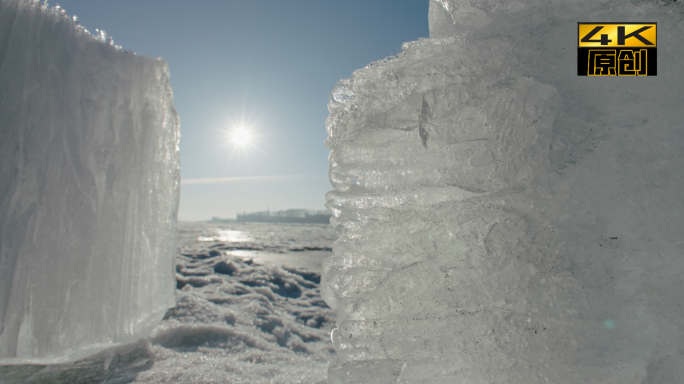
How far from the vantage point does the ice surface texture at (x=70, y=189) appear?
1.20 metres

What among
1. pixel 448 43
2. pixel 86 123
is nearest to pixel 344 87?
pixel 448 43

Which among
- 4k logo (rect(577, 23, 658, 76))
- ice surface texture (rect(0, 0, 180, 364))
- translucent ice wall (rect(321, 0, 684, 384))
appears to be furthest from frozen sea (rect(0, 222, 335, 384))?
4k logo (rect(577, 23, 658, 76))

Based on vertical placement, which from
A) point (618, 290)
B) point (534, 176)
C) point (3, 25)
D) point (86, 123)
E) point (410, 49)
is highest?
point (3, 25)

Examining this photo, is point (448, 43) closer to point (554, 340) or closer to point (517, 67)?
point (517, 67)

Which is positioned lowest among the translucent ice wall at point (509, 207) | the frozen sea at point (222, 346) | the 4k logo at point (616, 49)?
the frozen sea at point (222, 346)

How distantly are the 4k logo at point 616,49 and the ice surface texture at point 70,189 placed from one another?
178 cm

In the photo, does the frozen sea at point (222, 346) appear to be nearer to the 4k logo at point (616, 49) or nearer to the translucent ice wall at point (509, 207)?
the translucent ice wall at point (509, 207)

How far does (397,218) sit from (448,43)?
1.89ft

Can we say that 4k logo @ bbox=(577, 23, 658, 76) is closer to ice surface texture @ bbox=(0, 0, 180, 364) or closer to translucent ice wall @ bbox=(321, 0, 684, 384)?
translucent ice wall @ bbox=(321, 0, 684, 384)

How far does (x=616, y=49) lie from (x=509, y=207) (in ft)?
1.82

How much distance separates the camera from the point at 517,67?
3.10ft

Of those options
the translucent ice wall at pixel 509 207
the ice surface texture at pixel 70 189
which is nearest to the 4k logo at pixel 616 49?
the translucent ice wall at pixel 509 207

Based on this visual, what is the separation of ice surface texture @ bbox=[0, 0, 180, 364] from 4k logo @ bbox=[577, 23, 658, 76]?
1779 millimetres

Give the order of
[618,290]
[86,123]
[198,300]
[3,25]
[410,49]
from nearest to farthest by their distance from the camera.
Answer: [618,290], [410,49], [3,25], [86,123], [198,300]
